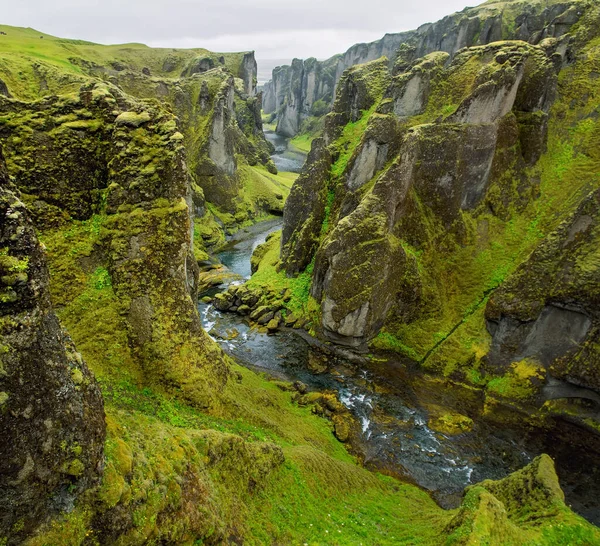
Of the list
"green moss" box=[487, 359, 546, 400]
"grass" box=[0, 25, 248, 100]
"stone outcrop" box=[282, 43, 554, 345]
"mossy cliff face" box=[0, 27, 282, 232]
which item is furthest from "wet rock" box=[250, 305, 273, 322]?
"mossy cliff face" box=[0, 27, 282, 232]

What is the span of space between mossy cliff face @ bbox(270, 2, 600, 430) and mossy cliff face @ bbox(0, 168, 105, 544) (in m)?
29.3

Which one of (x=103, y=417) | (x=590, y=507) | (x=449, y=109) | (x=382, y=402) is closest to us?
(x=103, y=417)

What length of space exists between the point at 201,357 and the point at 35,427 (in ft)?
37.8

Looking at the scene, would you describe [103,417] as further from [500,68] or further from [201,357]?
[500,68]

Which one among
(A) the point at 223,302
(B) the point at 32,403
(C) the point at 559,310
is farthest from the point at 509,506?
(A) the point at 223,302

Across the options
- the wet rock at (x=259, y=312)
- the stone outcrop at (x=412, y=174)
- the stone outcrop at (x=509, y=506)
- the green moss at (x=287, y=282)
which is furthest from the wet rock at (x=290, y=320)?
the stone outcrop at (x=509, y=506)

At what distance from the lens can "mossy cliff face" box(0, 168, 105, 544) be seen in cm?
809

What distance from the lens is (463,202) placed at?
3959cm

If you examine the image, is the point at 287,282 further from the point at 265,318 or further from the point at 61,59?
the point at 61,59

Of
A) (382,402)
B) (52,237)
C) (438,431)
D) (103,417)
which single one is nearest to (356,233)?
(382,402)

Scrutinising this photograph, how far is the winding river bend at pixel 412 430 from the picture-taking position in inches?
1003

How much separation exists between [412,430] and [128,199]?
2421 cm

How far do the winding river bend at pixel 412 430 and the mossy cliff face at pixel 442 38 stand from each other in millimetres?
37182

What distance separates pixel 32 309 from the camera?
8758 mm
